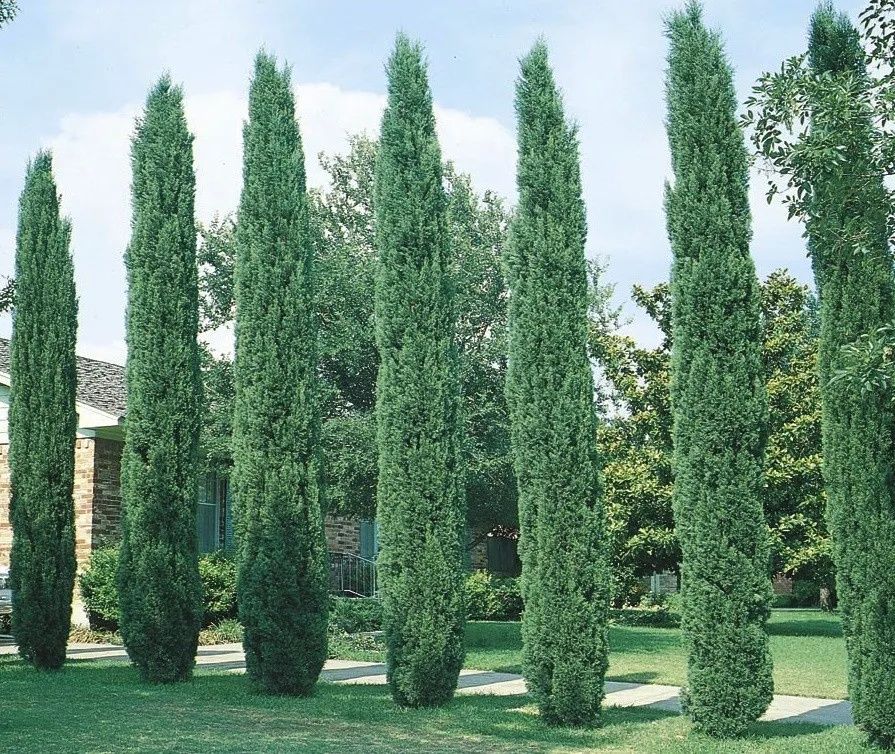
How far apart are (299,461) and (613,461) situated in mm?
13174

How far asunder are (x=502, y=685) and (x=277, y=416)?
4.60m

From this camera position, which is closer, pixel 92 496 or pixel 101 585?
pixel 101 585

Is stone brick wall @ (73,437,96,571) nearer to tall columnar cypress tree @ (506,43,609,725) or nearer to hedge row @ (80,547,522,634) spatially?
hedge row @ (80,547,522,634)

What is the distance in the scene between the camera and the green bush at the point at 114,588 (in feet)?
58.5

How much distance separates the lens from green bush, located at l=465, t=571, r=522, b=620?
75.2 feet

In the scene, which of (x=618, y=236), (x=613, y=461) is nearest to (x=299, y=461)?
(x=618, y=236)

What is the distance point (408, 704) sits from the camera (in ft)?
33.8

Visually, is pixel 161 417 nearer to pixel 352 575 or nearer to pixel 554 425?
pixel 554 425

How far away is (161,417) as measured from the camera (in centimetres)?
1266

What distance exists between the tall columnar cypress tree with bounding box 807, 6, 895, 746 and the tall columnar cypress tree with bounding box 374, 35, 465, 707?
364 cm

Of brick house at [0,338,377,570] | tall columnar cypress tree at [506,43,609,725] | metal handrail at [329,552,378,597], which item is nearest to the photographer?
tall columnar cypress tree at [506,43,609,725]

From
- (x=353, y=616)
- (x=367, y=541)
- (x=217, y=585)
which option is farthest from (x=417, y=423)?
(x=367, y=541)

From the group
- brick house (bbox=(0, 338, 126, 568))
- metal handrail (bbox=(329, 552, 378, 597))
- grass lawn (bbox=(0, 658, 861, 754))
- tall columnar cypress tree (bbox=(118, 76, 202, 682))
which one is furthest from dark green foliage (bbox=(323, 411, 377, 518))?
grass lawn (bbox=(0, 658, 861, 754))

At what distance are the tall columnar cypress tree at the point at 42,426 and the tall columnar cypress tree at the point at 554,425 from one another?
7.15 metres
